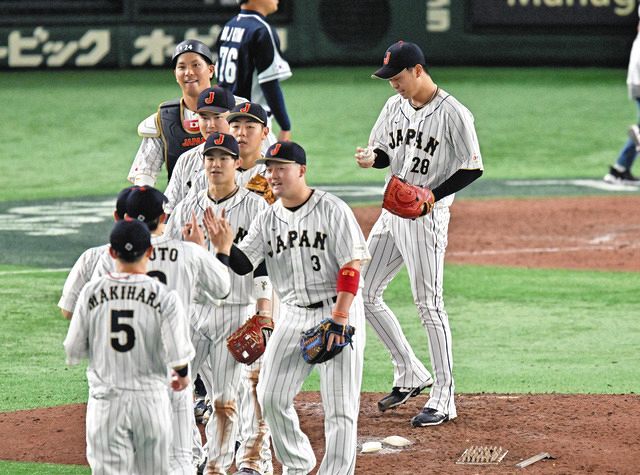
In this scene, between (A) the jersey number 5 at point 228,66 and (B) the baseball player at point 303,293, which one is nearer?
(B) the baseball player at point 303,293

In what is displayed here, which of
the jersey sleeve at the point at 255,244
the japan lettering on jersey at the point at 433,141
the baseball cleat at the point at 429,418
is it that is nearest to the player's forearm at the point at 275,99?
the japan lettering on jersey at the point at 433,141

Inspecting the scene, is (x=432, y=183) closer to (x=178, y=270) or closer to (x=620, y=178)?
(x=178, y=270)

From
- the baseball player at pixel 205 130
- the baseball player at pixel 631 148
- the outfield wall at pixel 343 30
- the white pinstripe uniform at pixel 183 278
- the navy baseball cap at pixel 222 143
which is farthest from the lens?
the outfield wall at pixel 343 30

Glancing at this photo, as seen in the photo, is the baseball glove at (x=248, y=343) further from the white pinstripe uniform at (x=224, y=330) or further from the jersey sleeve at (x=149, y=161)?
the jersey sleeve at (x=149, y=161)

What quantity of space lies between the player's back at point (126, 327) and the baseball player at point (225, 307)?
1077mm

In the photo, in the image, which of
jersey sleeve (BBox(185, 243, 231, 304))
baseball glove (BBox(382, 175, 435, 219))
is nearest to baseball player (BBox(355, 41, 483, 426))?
baseball glove (BBox(382, 175, 435, 219))

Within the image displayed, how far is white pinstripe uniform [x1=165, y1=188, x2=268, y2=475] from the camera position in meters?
6.39

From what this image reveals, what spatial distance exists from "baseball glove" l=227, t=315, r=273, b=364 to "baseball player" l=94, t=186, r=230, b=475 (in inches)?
18.5

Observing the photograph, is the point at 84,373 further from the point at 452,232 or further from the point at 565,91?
the point at 565,91

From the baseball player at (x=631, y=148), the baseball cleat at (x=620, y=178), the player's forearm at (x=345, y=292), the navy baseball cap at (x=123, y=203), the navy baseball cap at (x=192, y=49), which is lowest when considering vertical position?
the baseball cleat at (x=620, y=178)

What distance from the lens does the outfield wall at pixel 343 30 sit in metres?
21.2

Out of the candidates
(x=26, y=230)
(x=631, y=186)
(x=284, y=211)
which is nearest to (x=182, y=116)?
(x=284, y=211)

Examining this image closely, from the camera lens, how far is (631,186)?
634 inches

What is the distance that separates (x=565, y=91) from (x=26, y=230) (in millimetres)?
11206
